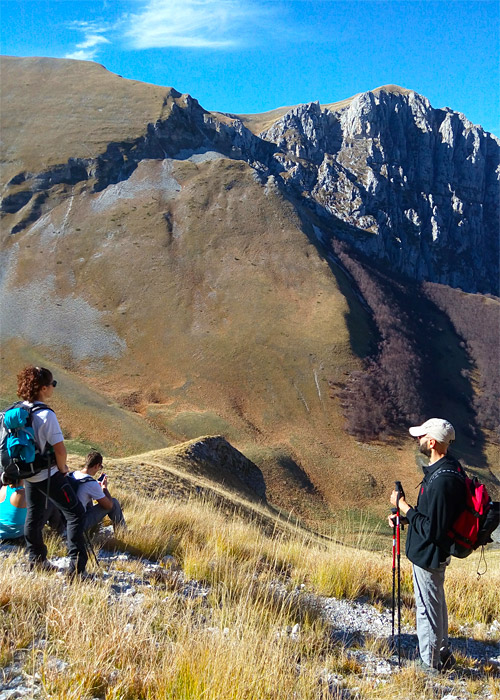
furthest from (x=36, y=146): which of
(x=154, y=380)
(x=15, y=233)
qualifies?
(x=154, y=380)

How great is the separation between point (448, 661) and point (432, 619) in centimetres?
44

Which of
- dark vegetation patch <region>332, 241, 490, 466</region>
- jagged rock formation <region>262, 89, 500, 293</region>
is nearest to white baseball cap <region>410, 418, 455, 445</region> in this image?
dark vegetation patch <region>332, 241, 490, 466</region>

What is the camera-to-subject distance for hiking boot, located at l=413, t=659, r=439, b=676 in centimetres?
432

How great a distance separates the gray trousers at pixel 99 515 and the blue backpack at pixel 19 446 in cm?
130

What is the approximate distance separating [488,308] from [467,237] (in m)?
55.6

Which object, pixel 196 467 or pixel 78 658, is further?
pixel 196 467

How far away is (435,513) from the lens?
4.13 m

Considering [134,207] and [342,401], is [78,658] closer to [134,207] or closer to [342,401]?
[342,401]

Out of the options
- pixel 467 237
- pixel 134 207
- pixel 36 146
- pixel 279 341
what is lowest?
pixel 279 341

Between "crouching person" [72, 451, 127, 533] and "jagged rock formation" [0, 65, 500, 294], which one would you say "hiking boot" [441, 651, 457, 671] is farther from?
"jagged rock formation" [0, 65, 500, 294]

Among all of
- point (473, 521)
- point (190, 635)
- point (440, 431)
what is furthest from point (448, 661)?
point (190, 635)

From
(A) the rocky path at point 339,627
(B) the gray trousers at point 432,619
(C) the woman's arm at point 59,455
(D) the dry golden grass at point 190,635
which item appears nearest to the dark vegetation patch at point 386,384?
(D) the dry golden grass at point 190,635

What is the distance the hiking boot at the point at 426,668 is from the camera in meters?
4.32

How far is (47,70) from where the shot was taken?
309 feet
